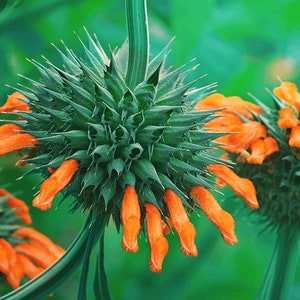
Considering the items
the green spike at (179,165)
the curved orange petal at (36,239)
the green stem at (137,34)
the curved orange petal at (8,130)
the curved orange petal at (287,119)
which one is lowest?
the curved orange petal at (36,239)

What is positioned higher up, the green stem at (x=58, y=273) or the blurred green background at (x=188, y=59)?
the blurred green background at (x=188, y=59)

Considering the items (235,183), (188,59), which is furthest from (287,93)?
(188,59)

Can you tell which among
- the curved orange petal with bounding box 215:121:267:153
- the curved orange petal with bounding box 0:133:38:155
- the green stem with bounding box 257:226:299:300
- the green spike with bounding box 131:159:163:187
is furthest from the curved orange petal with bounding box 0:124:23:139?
the green stem with bounding box 257:226:299:300

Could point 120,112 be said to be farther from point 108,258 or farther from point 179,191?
point 108,258

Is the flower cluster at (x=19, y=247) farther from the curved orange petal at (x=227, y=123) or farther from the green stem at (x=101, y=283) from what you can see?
the curved orange petal at (x=227, y=123)

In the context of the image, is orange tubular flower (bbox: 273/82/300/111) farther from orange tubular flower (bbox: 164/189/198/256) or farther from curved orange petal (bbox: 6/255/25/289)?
curved orange petal (bbox: 6/255/25/289)

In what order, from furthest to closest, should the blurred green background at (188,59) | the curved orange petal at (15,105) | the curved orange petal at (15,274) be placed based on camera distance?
the blurred green background at (188,59) → the curved orange petal at (15,274) → the curved orange petal at (15,105)

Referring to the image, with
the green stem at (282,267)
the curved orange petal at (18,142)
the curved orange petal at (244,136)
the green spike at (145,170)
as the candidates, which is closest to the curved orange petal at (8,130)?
the curved orange petal at (18,142)
